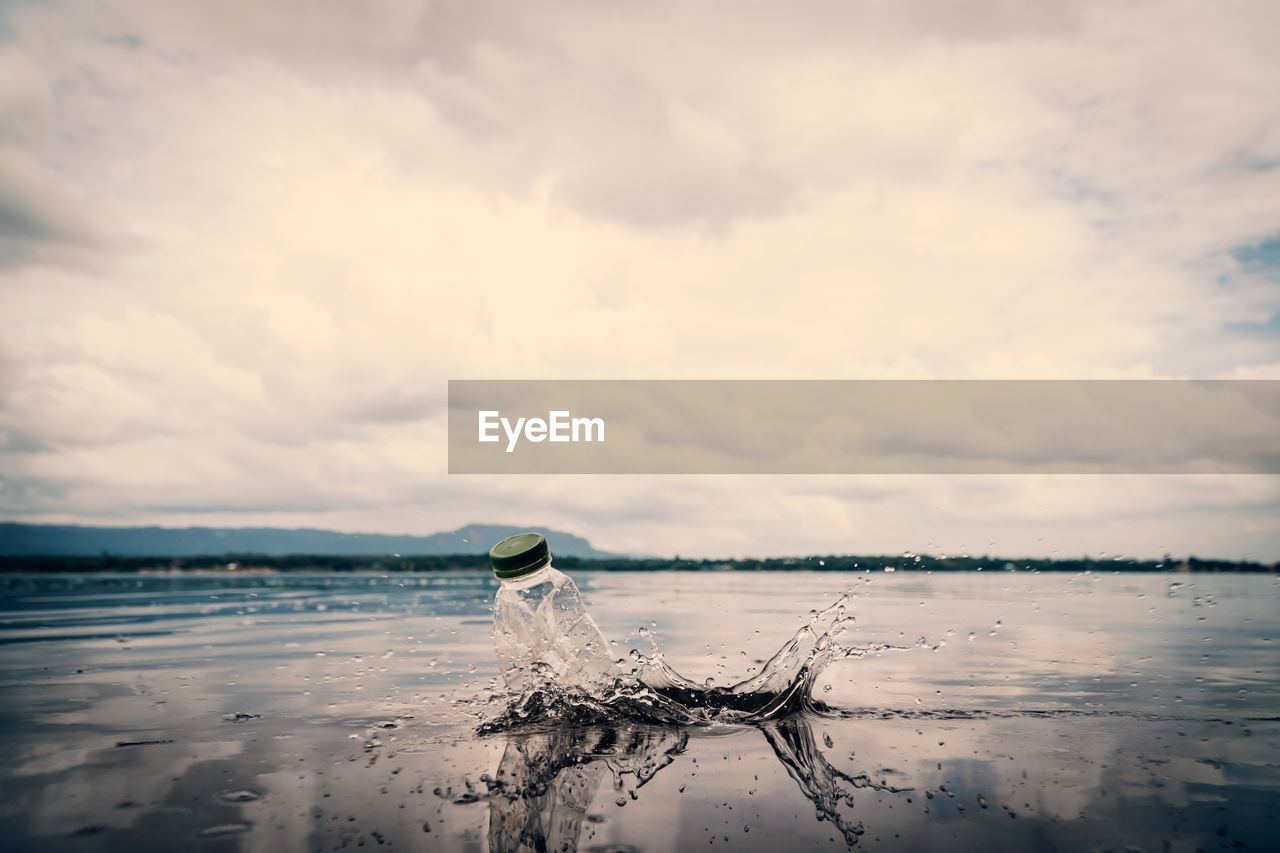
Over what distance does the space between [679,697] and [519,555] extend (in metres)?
2.79

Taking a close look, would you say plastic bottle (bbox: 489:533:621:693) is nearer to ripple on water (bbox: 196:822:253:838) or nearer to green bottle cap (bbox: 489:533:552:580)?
green bottle cap (bbox: 489:533:552:580)

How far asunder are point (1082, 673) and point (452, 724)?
8725mm

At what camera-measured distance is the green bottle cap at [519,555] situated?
6273mm

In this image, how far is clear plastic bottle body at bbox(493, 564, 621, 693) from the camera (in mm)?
7203

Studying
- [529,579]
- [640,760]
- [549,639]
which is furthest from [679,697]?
[529,579]

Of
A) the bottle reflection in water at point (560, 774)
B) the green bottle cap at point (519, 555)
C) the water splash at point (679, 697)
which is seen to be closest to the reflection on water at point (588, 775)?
the bottle reflection in water at point (560, 774)

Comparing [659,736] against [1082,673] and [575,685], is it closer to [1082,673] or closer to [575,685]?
[575,685]

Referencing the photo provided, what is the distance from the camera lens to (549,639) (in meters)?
7.49

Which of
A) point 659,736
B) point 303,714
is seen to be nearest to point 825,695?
point 659,736

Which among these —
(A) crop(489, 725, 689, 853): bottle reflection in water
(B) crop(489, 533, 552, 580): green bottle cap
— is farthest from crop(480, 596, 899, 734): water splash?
(B) crop(489, 533, 552, 580): green bottle cap

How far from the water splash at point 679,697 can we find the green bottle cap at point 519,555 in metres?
1.57

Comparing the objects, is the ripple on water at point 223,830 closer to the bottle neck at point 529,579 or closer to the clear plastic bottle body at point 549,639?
the bottle neck at point 529,579

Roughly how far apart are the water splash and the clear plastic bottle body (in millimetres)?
90

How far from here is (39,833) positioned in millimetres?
4164
